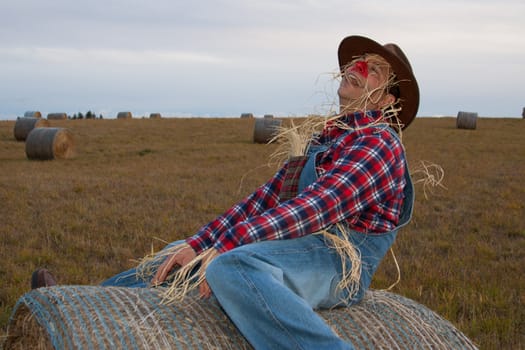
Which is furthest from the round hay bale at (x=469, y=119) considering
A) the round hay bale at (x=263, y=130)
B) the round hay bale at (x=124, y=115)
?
the round hay bale at (x=124, y=115)

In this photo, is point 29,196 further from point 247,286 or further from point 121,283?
point 247,286

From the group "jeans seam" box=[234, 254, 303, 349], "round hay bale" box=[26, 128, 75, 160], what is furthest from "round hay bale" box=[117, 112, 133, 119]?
"jeans seam" box=[234, 254, 303, 349]

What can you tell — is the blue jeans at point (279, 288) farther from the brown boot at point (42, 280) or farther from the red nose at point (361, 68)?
the brown boot at point (42, 280)

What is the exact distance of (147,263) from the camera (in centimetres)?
344

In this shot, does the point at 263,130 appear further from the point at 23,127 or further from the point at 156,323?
the point at 156,323

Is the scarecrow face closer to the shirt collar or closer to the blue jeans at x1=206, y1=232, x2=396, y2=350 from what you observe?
the shirt collar

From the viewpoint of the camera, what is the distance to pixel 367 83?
10.8ft

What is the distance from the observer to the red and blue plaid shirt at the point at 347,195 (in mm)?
2707

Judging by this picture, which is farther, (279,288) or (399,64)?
(399,64)

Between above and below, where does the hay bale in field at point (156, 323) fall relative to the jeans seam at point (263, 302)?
below

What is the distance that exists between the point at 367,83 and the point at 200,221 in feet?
17.7

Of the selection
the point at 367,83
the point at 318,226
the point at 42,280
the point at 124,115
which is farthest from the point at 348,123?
the point at 124,115

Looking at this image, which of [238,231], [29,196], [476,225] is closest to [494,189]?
[476,225]

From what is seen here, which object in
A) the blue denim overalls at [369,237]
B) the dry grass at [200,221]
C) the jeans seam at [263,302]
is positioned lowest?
the dry grass at [200,221]
